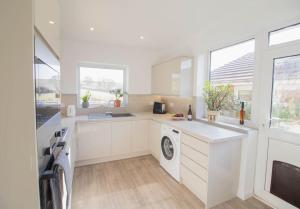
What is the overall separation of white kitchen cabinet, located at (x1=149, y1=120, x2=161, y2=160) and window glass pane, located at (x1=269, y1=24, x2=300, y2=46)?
2.03 meters

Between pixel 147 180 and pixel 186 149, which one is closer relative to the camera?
pixel 186 149

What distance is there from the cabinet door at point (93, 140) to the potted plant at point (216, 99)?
1862mm

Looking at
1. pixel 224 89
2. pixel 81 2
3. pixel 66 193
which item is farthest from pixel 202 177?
pixel 81 2

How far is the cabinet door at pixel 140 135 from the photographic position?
3242 millimetres

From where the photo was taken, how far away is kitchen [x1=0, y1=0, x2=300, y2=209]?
0.78 m

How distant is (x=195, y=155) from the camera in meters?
2.00

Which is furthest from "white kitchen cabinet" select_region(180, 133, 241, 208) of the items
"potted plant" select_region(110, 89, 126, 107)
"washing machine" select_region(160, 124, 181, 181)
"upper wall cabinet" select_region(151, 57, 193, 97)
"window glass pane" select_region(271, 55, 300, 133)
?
"potted plant" select_region(110, 89, 126, 107)

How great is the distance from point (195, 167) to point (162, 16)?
2.04 meters

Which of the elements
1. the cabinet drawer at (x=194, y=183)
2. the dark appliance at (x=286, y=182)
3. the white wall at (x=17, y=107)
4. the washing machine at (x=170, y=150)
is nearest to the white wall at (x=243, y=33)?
the dark appliance at (x=286, y=182)

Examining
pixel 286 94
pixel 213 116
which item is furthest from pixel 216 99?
pixel 286 94

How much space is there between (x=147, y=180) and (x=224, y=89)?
1.85 meters

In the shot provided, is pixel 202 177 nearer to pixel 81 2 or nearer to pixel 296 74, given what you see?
pixel 296 74

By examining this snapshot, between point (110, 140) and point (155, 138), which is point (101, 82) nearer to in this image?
point (110, 140)

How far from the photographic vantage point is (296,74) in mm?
1667
